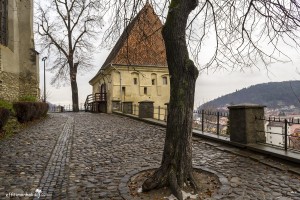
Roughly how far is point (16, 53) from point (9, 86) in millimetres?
2495

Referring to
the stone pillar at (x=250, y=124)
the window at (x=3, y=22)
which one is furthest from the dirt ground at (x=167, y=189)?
the window at (x=3, y=22)

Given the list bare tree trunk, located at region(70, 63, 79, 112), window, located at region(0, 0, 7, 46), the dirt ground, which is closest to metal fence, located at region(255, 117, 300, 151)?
the dirt ground

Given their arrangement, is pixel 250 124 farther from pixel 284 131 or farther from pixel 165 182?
pixel 165 182

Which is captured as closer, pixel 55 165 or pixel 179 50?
pixel 179 50

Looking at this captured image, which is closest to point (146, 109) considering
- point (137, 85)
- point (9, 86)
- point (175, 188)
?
point (9, 86)

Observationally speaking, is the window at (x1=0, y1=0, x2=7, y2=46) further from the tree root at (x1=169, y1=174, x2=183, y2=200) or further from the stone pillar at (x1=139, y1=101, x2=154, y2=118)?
the tree root at (x1=169, y1=174, x2=183, y2=200)

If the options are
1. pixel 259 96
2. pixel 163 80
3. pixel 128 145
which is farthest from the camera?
pixel 259 96

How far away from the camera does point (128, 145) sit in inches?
377

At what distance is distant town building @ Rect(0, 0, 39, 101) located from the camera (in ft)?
60.7

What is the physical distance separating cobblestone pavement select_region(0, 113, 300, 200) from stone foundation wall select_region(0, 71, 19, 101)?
9.13 metres

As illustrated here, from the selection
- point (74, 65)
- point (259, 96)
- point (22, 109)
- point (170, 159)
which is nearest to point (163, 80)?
point (74, 65)

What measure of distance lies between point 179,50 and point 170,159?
1.99 meters

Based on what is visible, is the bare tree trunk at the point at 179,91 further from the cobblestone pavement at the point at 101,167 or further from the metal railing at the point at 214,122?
the metal railing at the point at 214,122

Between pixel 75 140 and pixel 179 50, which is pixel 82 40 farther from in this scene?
pixel 179 50
